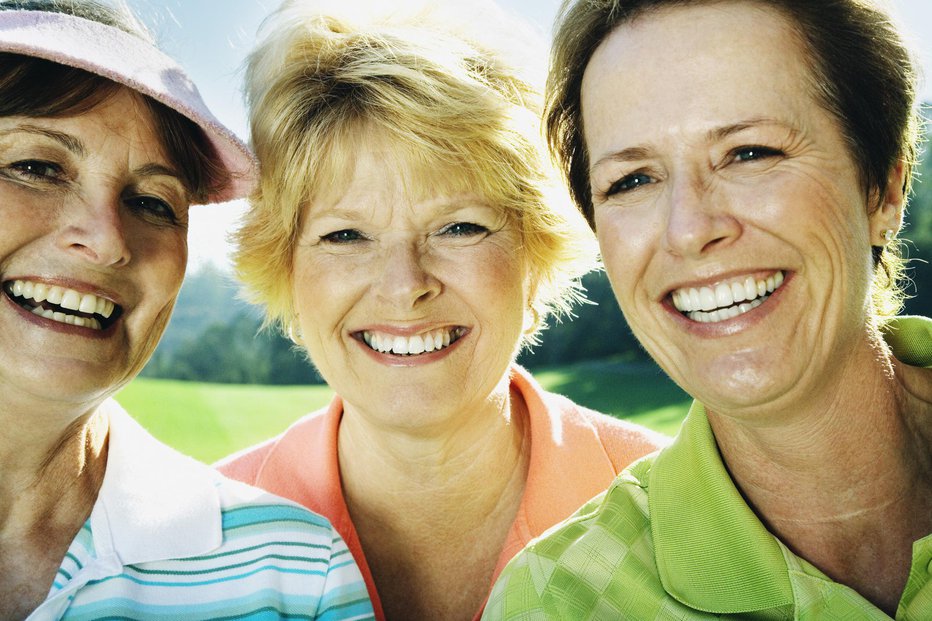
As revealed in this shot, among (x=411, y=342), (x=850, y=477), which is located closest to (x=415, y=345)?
(x=411, y=342)

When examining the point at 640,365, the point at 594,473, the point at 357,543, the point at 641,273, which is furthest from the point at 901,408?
the point at 640,365

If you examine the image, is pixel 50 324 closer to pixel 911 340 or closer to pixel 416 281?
pixel 416 281

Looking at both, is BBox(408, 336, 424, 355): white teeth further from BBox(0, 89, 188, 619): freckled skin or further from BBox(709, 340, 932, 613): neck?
BBox(709, 340, 932, 613): neck

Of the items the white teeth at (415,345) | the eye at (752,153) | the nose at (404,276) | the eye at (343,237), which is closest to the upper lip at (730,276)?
the eye at (752,153)

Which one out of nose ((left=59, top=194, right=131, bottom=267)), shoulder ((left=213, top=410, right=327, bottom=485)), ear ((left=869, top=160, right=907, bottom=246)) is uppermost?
nose ((left=59, top=194, right=131, bottom=267))

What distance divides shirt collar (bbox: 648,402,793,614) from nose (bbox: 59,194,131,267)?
1.45 meters

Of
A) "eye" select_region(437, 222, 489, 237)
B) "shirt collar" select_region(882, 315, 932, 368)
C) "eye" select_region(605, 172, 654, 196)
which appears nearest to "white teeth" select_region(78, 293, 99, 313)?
"eye" select_region(437, 222, 489, 237)

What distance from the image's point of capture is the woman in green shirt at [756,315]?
182cm

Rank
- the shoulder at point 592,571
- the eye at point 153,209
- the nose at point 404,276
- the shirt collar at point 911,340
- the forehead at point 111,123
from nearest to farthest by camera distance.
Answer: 1. the shoulder at point 592,571
2. the forehead at point 111,123
3. the shirt collar at point 911,340
4. the eye at point 153,209
5. the nose at point 404,276

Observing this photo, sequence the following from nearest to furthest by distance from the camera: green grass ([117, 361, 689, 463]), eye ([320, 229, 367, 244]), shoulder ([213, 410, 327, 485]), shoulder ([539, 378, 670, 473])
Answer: eye ([320, 229, 367, 244])
shoulder ([539, 378, 670, 473])
shoulder ([213, 410, 327, 485])
green grass ([117, 361, 689, 463])

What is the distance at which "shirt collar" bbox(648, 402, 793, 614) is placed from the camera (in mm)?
1886

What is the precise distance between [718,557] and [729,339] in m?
0.51

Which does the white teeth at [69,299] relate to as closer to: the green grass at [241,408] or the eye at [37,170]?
the eye at [37,170]

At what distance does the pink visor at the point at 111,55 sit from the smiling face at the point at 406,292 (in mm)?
442
